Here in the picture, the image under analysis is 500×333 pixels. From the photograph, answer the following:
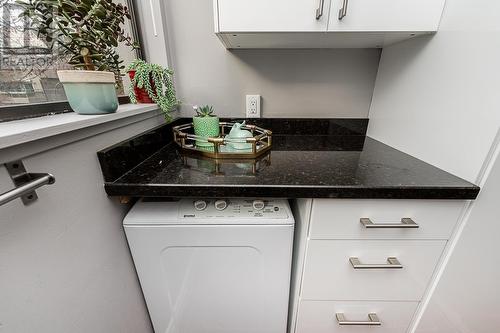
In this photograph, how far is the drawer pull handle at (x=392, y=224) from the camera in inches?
22.9

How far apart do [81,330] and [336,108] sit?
1.39 metres

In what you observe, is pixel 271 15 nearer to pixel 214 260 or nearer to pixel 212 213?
pixel 212 213

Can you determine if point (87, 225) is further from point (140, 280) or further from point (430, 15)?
point (430, 15)

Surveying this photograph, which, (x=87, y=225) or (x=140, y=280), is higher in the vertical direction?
(x=87, y=225)

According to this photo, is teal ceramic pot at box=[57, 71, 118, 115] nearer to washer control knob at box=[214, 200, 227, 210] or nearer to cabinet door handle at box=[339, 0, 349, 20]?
washer control knob at box=[214, 200, 227, 210]

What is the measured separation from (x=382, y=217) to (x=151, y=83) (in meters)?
1.04

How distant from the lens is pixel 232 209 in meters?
0.65

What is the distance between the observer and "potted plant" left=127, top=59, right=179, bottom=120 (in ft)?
2.77

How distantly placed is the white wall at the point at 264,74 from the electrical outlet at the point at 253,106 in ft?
0.11

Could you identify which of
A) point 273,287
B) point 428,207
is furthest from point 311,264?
point 428,207

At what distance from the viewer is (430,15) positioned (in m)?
0.67

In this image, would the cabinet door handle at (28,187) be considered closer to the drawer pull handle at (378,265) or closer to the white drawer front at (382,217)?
the white drawer front at (382,217)

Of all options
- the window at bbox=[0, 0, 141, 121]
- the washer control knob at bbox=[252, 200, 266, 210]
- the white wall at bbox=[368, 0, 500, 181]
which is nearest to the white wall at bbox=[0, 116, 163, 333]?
the window at bbox=[0, 0, 141, 121]

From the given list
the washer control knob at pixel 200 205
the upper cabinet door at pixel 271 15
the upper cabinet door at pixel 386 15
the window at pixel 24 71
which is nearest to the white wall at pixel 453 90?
the upper cabinet door at pixel 386 15
